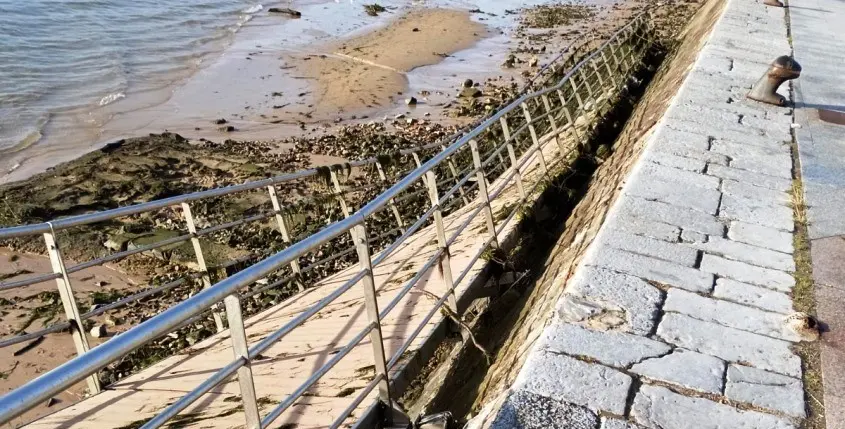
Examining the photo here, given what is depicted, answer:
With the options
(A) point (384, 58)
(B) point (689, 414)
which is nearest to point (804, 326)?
(B) point (689, 414)

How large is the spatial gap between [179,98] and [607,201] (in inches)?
474

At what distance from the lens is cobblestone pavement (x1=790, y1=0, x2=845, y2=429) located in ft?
9.34

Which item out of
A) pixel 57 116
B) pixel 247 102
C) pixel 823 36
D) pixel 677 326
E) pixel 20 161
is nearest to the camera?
pixel 677 326

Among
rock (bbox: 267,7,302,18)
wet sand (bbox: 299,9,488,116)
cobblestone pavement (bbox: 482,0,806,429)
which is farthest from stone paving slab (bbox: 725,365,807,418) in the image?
rock (bbox: 267,7,302,18)

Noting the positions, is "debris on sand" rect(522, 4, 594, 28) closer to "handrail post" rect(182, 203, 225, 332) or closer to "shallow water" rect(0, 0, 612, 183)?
"shallow water" rect(0, 0, 612, 183)

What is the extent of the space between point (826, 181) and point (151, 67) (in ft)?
50.4

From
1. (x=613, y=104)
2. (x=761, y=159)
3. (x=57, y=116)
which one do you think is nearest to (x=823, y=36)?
(x=613, y=104)

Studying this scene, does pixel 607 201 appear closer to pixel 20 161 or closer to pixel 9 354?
pixel 9 354

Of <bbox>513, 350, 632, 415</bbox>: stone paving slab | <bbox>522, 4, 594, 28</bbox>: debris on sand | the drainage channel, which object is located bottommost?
<bbox>522, 4, 594, 28</bbox>: debris on sand

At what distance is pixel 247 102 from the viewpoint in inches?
558

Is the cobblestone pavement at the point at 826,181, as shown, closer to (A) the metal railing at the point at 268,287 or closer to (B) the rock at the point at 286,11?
(A) the metal railing at the point at 268,287

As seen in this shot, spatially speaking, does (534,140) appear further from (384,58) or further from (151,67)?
(151,67)

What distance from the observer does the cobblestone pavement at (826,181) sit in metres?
2.85

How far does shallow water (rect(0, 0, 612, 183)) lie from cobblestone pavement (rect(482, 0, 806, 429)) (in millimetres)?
9080
